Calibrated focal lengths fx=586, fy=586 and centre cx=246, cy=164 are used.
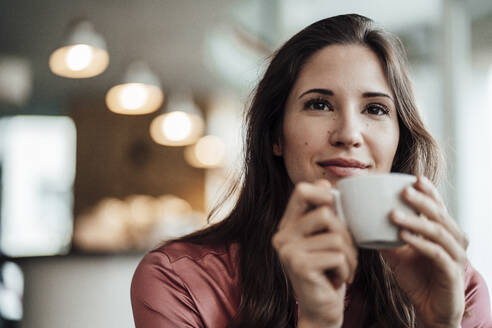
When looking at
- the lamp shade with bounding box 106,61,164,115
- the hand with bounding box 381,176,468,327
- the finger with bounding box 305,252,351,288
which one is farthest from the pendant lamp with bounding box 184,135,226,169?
the finger with bounding box 305,252,351,288

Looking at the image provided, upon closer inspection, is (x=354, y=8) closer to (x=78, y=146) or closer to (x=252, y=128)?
(x=252, y=128)

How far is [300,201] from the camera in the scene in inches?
29.9

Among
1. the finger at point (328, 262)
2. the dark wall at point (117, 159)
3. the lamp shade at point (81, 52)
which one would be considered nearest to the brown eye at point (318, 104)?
the finger at point (328, 262)

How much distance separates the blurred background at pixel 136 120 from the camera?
3502 mm

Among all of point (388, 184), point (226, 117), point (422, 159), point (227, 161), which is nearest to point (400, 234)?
point (388, 184)

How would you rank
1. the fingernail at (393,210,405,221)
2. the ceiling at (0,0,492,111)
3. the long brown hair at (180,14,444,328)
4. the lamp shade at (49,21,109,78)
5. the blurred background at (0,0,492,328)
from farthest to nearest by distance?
the ceiling at (0,0,492,111), the lamp shade at (49,21,109,78), the blurred background at (0,0,492,328), the long brown hair at (180,14,444,328), the fingernail at (393,210,405,221)

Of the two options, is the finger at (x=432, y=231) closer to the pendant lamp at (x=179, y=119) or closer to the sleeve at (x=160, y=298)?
the sleeve at (x=160, y=298)

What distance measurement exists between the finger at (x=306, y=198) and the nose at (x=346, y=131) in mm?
296

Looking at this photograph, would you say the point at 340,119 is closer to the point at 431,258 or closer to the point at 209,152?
the point at 431,258

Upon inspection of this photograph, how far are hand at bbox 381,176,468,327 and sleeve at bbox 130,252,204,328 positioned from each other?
389 mm

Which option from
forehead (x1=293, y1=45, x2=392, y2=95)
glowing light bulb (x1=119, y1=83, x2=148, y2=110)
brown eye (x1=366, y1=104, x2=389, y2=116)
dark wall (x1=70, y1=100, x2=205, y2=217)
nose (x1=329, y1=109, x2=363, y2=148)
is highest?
glowing light bulb (x1=119, y1=83, x2=148, y2=110)

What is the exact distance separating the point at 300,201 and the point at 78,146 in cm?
699

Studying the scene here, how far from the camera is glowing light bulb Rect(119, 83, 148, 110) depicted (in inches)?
175

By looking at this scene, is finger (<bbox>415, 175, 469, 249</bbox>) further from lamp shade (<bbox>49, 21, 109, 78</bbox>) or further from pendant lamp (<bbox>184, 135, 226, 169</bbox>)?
pendant lamp (<bbox>184, 135, 226, 169</bbox>)
